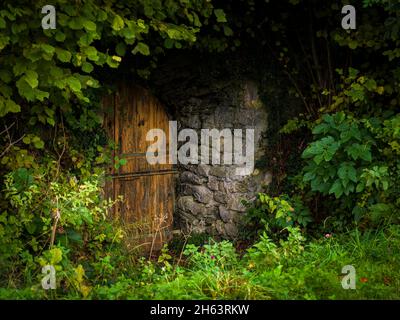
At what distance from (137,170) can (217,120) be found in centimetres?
114

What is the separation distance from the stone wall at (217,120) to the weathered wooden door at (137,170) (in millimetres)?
291

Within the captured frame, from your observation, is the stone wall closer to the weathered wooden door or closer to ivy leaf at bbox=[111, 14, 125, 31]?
the weathered wooden door

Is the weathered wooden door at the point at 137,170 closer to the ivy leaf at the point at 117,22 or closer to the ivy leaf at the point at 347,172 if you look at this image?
the ivy leaf at the point at 117,22

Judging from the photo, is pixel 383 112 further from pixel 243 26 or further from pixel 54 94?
pixel 54 94

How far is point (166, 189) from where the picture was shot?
6629 mm

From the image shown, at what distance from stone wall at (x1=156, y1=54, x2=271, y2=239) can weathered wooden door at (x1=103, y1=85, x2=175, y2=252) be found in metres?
0.29

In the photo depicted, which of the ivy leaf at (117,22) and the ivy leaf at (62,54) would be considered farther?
the ivy leaf at (117,22)

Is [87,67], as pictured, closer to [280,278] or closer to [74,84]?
[74,84]

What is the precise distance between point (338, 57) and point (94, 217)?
11.2ft

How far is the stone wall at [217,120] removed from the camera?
620cm

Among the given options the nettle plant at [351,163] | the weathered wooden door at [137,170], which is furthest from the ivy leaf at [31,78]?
the nettle plant at [351,163]

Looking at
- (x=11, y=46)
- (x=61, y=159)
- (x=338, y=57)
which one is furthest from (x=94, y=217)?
(x=338, y=57)

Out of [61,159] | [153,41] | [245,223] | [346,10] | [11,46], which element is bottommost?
[245,223]

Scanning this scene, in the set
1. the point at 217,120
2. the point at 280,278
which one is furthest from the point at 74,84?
the point at 217,120
